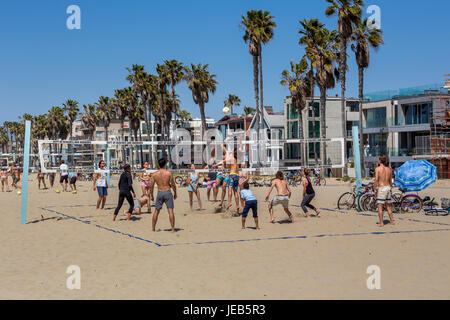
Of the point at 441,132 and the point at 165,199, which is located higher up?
the point at 441,132

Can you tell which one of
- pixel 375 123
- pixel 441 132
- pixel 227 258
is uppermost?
pixel 375 123

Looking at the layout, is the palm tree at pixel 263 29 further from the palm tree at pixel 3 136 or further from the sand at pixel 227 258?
the palm tree at pixel 3 136

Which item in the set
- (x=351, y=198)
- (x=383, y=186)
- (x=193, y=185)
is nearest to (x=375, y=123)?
(x=351, y=198)

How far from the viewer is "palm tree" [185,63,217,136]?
55.6 metres

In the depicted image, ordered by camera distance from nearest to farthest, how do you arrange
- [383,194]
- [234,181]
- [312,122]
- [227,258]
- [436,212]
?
1. [227,258]
2. [383,194]
3. [436,212]
4. [234,181]
5. [312,122]

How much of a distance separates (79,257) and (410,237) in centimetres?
671

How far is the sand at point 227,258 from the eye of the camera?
260 inches

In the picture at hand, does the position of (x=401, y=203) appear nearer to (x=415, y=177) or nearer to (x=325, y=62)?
(x=415, y=177)

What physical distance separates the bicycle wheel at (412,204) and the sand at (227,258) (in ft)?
3.05

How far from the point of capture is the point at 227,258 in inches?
344

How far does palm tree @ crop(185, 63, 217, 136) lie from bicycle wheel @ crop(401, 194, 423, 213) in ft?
133

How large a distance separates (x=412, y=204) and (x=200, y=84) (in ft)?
137

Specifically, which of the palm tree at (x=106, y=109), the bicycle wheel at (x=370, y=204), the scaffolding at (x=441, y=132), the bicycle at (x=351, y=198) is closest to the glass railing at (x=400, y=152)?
the scaffolding at (x=441, y=132)

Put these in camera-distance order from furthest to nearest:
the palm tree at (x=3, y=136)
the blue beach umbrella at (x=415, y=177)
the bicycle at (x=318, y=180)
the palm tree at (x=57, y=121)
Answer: the palm tree at (x=3, y=136), the palm tree at (x=57, y=121), the bicycle at (x=318, y=180), the blue beach umbrella at (x=415, y=177)
